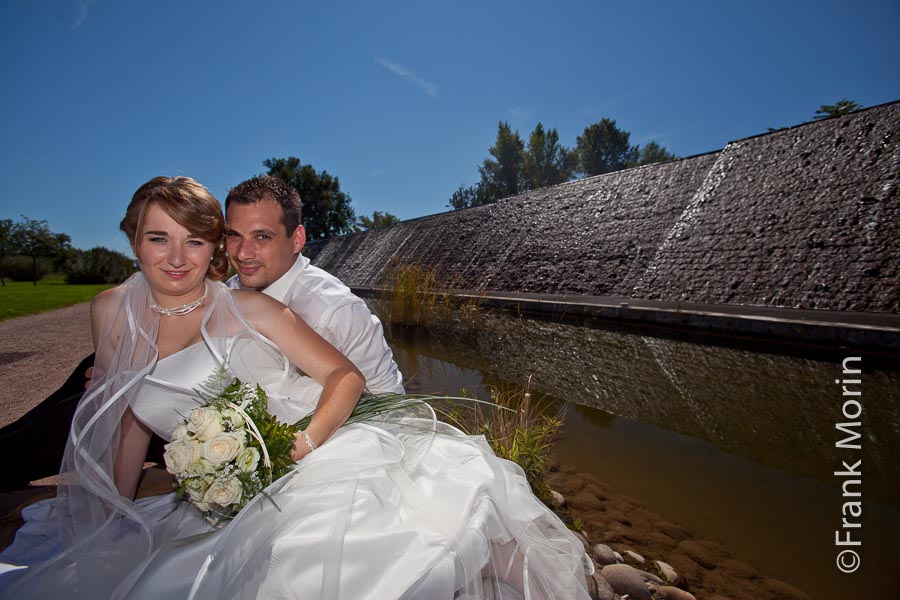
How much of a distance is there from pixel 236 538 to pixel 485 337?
21.4 ft

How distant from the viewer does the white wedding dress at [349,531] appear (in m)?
1.19

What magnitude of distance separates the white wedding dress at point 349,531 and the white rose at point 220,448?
18cm

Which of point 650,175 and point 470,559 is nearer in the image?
point 470,559

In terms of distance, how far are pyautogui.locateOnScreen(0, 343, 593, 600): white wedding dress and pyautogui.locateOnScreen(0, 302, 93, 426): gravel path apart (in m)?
4.43

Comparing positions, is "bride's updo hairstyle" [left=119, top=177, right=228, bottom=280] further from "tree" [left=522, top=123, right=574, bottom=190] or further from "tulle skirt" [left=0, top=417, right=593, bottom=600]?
"tree" [left=522, top=123, right=574, bottom=190]

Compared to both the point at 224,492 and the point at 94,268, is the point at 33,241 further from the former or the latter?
the point at 224,492

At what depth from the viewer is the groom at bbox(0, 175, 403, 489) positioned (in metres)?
2.27

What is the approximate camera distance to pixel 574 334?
743cm

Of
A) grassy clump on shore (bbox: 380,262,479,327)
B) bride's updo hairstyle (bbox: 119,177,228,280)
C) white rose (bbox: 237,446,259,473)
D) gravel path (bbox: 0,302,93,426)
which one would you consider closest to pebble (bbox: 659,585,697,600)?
white rose (bbox: 237,446,259,473)

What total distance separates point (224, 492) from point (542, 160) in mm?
67541

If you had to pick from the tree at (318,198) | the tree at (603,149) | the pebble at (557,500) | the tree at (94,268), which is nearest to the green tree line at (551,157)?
the tree at (603,149)

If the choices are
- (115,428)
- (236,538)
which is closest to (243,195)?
(115,428)

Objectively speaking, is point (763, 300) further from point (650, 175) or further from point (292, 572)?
point (292, 572)

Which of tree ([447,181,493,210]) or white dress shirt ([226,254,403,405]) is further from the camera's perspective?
tree ([447,181,493,210])
